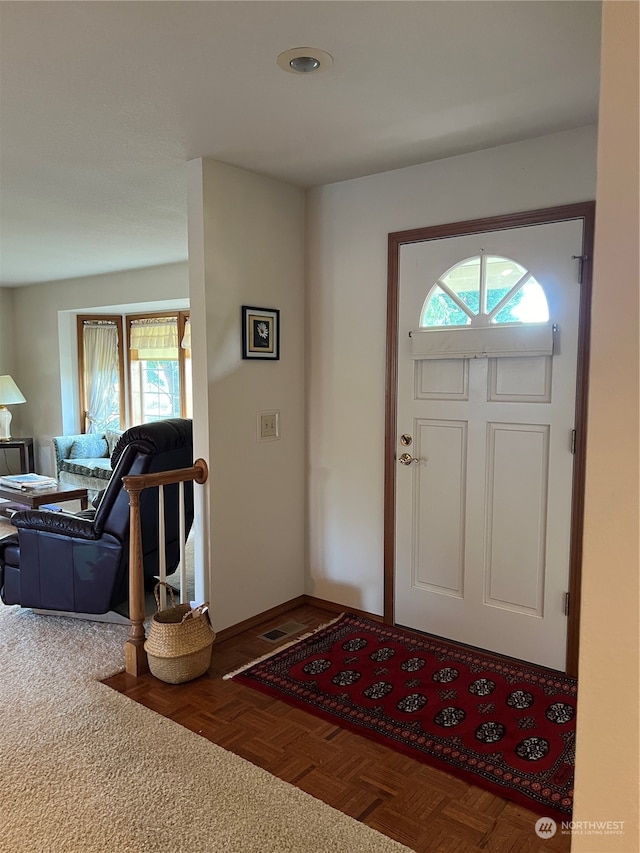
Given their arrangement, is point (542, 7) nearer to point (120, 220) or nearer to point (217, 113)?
point (217, 113)

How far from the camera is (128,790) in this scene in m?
2.02

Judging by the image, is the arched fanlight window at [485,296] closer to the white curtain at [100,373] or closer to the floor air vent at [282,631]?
the floor air vent at [282,631]

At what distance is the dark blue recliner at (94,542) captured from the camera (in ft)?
10.2

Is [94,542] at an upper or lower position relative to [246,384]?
lower

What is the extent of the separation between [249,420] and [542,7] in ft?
7.12

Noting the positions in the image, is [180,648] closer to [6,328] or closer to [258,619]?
[258,619]

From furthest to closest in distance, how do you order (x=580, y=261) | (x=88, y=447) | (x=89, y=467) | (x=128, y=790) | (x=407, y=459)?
1. (x=88, y=447)
2. (x=89, y=467)
3. (x=407, y=459)
4. (x=580, y=261)
5. (x=128, y=790)

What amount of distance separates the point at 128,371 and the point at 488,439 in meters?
5.34

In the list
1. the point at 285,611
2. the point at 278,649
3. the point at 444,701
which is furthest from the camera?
the point at 285,611

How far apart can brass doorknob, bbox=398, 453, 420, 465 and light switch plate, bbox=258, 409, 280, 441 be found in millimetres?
702

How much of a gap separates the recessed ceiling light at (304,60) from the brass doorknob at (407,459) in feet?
5.98

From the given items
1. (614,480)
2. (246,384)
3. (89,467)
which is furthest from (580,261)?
(89,467)

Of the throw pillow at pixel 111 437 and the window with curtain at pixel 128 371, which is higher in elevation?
the window with curtain at pixel 128 371

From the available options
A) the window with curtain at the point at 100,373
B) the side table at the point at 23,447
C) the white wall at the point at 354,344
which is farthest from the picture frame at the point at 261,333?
the side table at the point at 23,447
